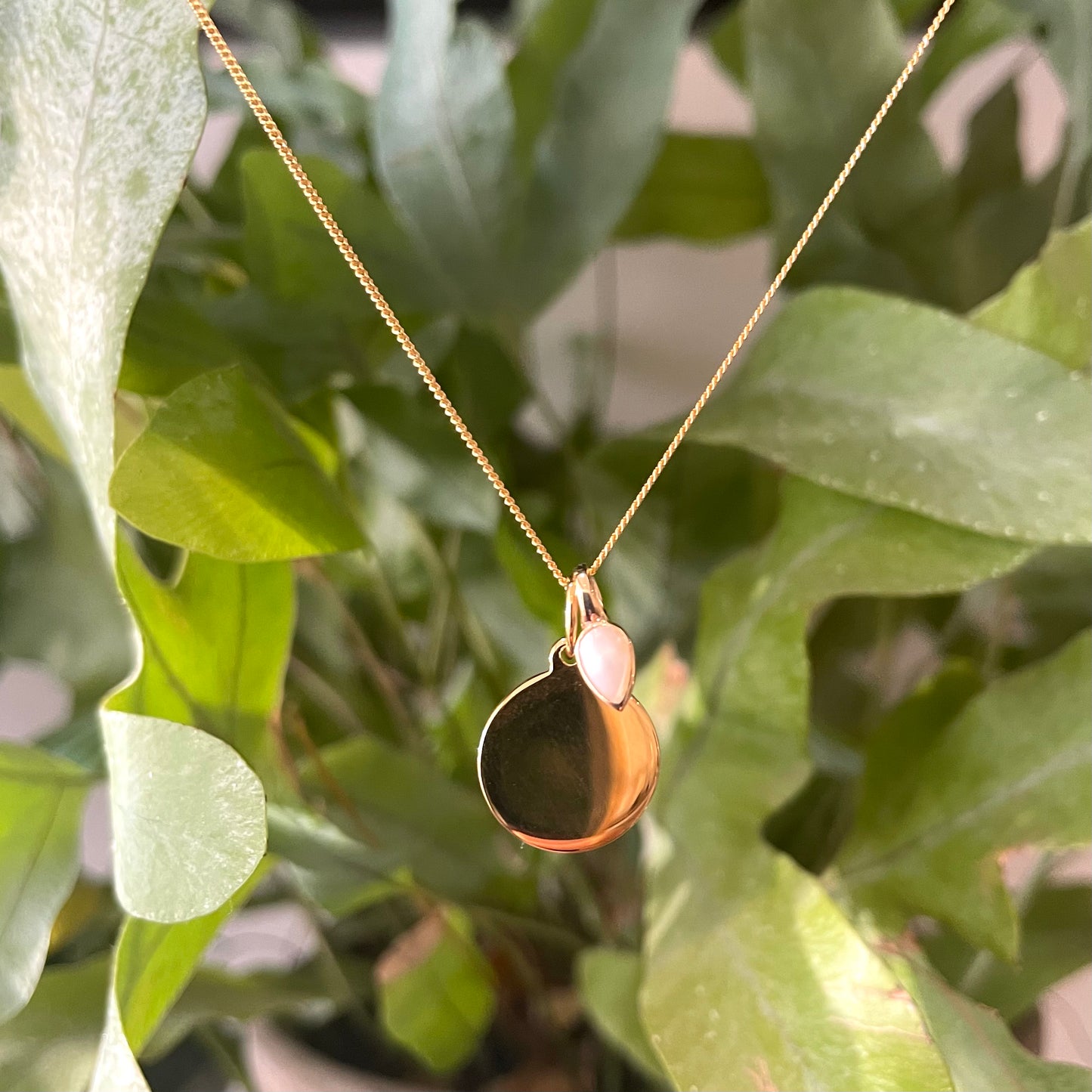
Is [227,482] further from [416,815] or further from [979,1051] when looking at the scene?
[979,1051]

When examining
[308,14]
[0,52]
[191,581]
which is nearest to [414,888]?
[191,581]

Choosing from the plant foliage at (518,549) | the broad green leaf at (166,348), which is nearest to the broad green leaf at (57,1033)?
the plant foliage at (518,549)

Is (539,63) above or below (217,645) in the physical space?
above

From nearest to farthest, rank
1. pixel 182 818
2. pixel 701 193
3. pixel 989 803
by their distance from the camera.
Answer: pixel 182 818
pixel 989 803
pixel 701 193

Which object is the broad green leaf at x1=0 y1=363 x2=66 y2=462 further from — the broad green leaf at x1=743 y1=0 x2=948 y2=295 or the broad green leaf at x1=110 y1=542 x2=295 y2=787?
the broad green leaf at x1=743 y1=0 x2=948 y2=295

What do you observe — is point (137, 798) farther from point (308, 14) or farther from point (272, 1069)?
point (308, 14)

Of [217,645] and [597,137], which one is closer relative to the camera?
[217,645]

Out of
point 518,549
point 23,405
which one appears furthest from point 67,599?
point 518,549
